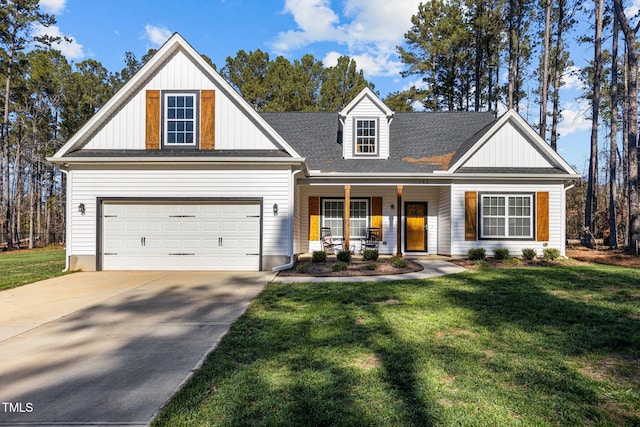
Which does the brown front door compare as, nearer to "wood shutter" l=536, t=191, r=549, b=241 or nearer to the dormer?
the dormer

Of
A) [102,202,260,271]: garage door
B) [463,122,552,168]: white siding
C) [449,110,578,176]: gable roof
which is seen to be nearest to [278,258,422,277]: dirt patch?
[102,202,260,271]: garage door

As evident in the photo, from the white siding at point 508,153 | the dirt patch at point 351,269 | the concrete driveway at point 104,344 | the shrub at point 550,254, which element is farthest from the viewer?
the white siding at point 508,153

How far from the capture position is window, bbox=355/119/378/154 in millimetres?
13609

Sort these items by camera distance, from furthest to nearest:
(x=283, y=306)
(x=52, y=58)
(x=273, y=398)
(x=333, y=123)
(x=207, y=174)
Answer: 1. (x=52, y=58)
2. (x=333, y=123)
3. (x=207, y=174)
4. (x=283, y=306)
5. (x=273, y=398)

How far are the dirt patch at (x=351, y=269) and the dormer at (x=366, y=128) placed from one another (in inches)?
197

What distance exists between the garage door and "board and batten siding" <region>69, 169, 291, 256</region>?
12.6 inches

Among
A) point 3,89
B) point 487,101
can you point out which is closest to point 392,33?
point 487,101

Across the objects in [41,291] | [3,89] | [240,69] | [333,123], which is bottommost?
[41,291]

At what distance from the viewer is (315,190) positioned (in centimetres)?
1373

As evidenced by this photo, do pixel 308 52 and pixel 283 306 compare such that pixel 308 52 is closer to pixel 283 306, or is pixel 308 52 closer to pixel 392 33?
pixel 392 33

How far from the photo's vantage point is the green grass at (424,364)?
2635mm

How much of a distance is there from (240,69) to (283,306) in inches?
908

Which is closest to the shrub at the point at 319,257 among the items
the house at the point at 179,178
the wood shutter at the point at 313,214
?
the house at the point at 179,178

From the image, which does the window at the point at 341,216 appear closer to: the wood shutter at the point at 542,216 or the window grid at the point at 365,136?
the window grid at the point at 365,136
